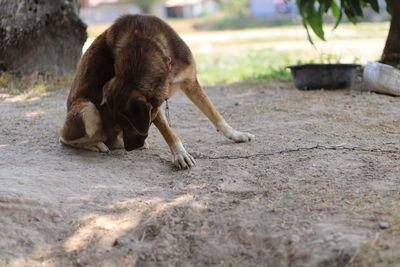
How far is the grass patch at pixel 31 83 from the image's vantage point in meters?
7.91

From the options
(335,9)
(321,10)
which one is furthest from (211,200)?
(335,9)

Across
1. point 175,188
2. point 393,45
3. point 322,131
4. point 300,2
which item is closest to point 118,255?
point 175,188

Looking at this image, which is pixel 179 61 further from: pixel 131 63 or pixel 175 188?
pixel 175 188

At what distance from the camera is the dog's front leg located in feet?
14.6

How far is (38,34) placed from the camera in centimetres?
820

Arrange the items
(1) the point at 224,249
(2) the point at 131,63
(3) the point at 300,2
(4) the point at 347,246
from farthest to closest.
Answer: (3) the point at 300,2 < (2) the point at 131,63 < (1) the point at 224,249 < (4) the point at 347,246

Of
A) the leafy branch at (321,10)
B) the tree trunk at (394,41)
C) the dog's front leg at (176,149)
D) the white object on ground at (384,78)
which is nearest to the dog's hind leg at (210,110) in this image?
the dog's front leg at (176,149)

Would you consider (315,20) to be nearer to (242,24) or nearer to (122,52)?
(122,52)

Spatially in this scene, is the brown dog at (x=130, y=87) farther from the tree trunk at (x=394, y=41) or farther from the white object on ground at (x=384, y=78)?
the tree trunk at (x=394, y=41)

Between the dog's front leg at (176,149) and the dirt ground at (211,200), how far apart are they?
0.29ft

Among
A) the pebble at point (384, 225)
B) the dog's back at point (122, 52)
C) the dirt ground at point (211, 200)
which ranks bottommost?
the dirt ground at point (211, 200)

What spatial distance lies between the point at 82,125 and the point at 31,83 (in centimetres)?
395

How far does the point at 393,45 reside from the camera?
27.2 ft

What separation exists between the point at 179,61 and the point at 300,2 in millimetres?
3988
